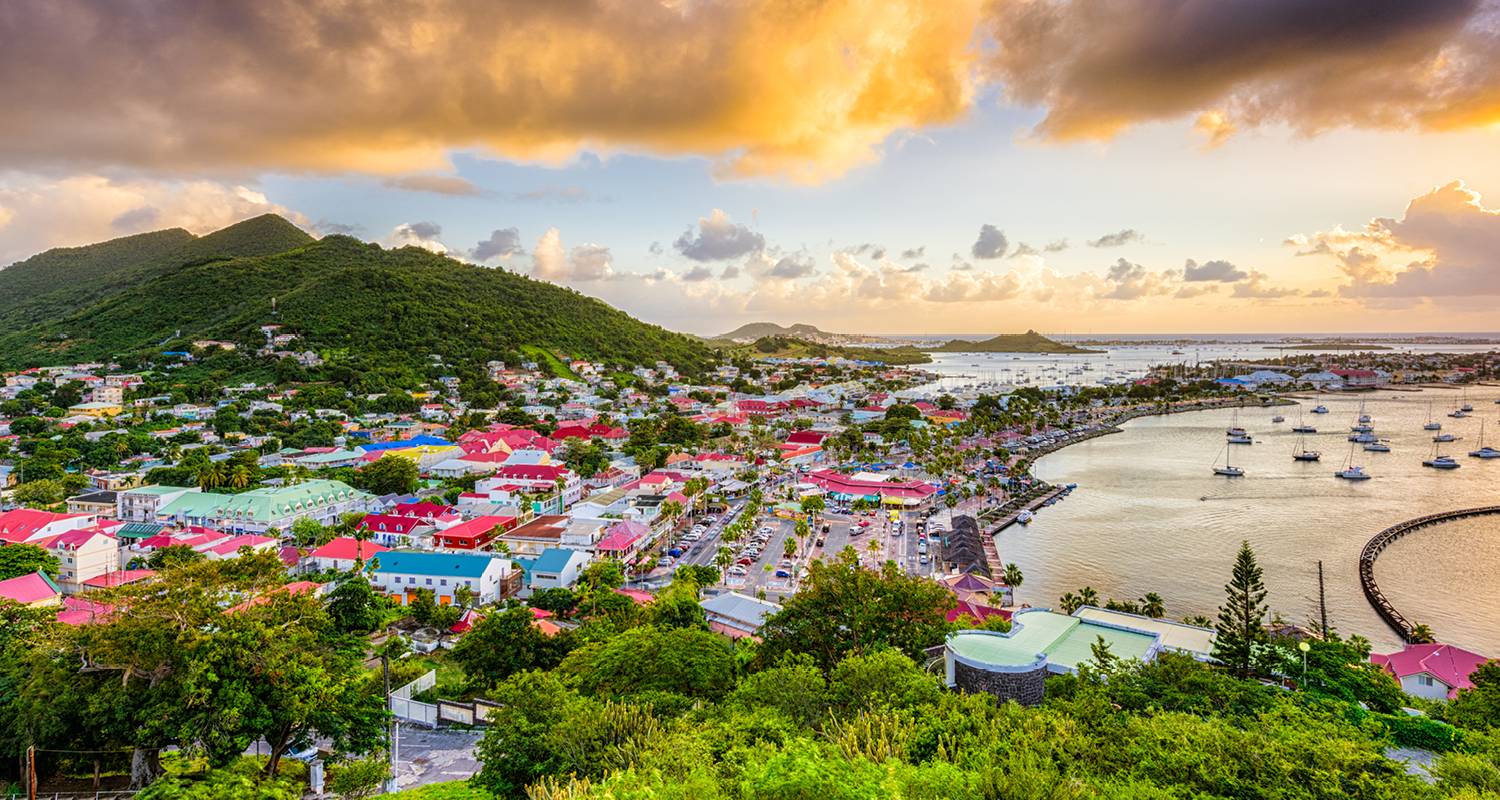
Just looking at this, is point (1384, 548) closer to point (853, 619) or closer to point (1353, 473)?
point (1353, 473)

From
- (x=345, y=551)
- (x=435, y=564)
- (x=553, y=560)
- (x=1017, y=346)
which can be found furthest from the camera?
(x=1017, y=346)

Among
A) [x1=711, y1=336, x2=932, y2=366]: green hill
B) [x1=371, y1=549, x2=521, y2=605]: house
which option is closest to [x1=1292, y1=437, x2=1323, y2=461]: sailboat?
[x1=371, y1=549, x2=521, y2=605]: house

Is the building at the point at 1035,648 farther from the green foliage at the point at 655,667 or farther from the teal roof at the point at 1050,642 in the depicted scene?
the green foliage at the point at 655,667

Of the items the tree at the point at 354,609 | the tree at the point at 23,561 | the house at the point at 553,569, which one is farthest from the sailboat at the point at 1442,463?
the tree at the point at 23,561

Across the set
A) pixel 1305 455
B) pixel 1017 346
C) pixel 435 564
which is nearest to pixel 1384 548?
pixel 1305 455

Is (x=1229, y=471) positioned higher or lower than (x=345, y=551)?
lower

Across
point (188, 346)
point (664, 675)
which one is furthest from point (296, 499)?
point (188, 346)

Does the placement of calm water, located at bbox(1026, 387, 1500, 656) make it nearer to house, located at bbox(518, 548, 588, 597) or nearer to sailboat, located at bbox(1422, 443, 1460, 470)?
sailboat, located at bbox(1422, 443, 1460, 470)
